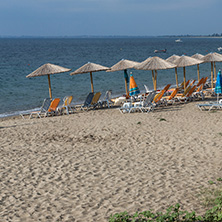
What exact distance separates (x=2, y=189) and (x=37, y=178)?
2.05 ft

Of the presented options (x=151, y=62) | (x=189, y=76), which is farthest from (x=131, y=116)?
(x=189, y=76)

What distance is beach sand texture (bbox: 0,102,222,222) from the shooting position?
4.86 metres

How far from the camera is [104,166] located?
647 centimetres

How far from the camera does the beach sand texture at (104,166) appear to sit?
4855 millimetres

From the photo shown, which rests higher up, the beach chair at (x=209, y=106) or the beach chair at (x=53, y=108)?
the beach chair at (x=53, y=108)

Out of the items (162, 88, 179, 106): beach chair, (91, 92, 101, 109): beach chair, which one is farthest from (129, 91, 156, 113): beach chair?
(91, 92, 101, 109): beach chair

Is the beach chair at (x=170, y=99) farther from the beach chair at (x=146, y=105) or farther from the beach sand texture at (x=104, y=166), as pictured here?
the beach sand texture at (x=104, y=166)

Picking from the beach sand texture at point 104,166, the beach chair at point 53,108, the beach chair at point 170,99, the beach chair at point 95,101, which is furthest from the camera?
the beach chair at point 95,101

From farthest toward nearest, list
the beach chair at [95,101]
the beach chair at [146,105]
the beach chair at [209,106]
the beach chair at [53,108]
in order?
the beach chair at [95,101] → the beach chair at [53,108] → the beach chair at [146,105] → the beach chair at [209,106]

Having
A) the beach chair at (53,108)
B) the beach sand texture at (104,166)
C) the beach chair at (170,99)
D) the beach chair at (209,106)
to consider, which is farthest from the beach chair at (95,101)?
the beach chair at (209,106)

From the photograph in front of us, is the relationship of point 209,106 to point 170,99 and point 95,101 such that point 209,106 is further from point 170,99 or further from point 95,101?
point 95,101

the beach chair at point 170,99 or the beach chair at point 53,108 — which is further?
the beach chair at point 170,99

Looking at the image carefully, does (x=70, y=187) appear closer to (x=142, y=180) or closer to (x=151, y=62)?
(x=142, y=180)

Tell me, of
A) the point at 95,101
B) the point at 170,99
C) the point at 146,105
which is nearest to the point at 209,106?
the point at 170,99
